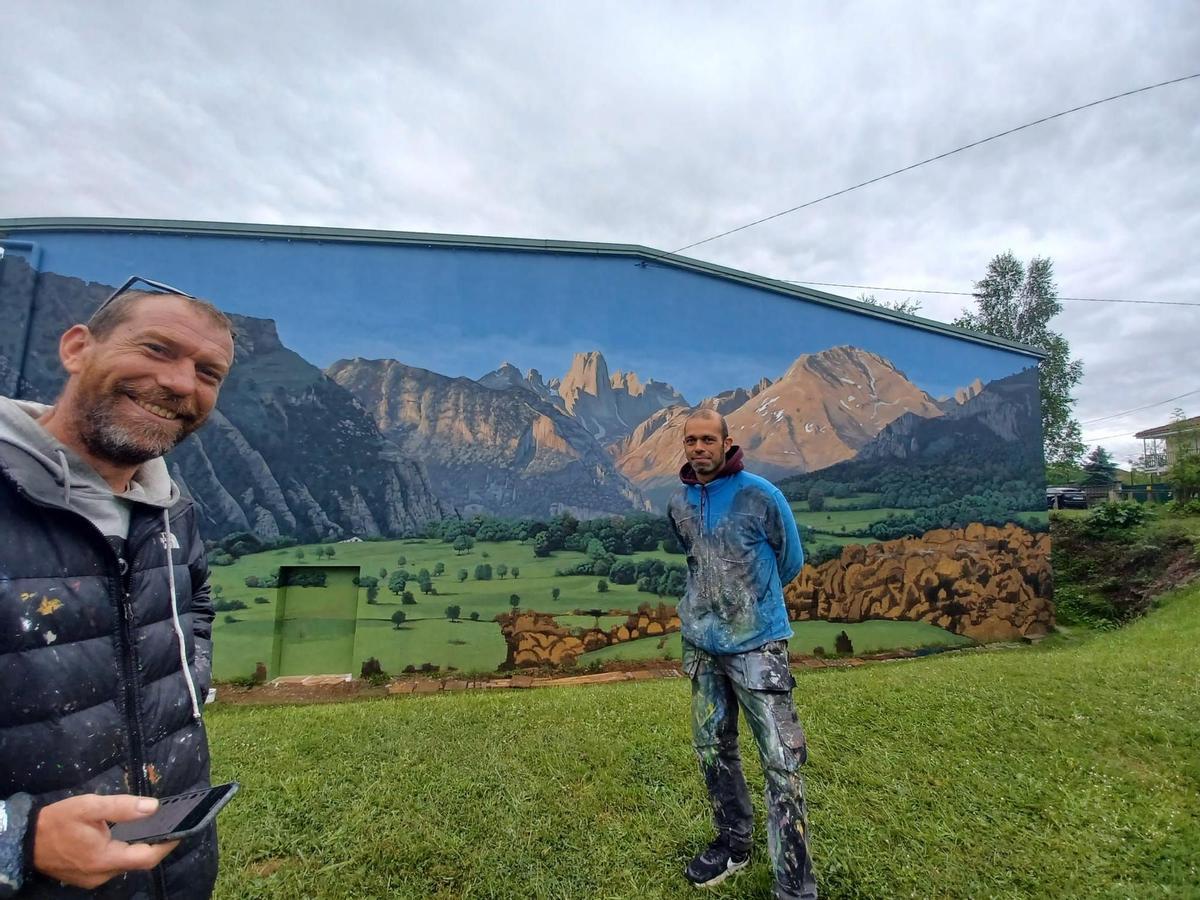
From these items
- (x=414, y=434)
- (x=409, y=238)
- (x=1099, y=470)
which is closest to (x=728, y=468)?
(x=414, y=434)

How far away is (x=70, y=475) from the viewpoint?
3.53 feet

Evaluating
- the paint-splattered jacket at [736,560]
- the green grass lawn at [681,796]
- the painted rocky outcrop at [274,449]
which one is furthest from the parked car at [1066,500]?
the paint-splattered jacket at [736,560]

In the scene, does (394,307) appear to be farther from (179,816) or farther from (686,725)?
(179,816)

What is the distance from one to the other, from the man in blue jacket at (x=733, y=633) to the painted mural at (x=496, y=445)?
456 centimetres

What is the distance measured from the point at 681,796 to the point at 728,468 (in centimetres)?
186

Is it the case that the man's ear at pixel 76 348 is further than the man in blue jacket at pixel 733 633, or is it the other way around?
the man in blue jacket at pixel 733 633

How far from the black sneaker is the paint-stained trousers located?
0.04 metres

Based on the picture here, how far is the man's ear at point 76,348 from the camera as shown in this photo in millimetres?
1143

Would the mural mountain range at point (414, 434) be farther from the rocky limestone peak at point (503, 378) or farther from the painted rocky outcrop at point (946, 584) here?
the painted rocky outcrop at point (946, 584)

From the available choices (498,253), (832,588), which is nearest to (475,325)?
(498,253)

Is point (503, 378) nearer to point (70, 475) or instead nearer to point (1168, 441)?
point (70, 475)

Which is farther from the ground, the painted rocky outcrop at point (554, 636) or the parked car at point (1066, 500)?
the parked car at point (1066, 500)

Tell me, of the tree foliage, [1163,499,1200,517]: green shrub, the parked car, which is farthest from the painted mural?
the tree foliage

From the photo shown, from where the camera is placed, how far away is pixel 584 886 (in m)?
2.41
